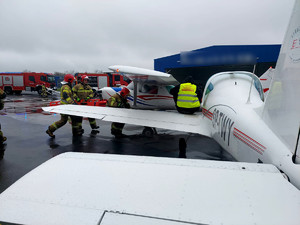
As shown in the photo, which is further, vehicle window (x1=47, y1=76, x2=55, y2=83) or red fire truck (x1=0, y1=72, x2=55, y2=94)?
vehicle window (x1=47, y1=76, x2=55, y2=83)

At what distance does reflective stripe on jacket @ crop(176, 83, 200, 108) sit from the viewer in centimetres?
554

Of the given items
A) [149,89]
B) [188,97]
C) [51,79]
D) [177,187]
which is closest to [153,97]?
[149,89]

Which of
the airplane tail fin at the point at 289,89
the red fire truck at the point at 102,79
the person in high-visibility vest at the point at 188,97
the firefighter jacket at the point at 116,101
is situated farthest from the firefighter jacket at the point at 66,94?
the red fire truck at the point at 102,79

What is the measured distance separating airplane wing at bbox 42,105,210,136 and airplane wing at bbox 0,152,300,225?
336 centimetres

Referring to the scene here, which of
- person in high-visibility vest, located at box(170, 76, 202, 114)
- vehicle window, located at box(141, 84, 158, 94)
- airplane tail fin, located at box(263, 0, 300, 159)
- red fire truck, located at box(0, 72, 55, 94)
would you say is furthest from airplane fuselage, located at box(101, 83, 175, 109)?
red fire truck, located at box(0, 72, 55, 94)

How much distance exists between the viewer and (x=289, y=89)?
1.87 metres

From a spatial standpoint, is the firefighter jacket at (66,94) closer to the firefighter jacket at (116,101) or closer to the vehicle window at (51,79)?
the firefighter jacket at (116,101)

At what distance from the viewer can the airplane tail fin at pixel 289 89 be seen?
1787 mm

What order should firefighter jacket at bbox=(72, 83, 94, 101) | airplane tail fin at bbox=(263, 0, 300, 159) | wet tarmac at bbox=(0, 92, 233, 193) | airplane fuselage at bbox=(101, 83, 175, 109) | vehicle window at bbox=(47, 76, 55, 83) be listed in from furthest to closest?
1. vehicle window at bbox=(47, 76, 55, 83)
2. airplane fuselage at bbox=(101, 83, 175, 109)
3. firefighter jacket at bbox=(72, 83, 94, 101)
4. wet tarmac at bbox=(0, 92, 233, 193)
5. airplane tail fin at bbox=(263, 0, 300, 159)

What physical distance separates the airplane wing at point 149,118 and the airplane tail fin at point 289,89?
271 centimetres

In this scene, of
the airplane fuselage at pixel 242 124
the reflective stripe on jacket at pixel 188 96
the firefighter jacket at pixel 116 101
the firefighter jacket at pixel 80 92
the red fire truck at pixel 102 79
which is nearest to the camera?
the airplane fuselage at pixel 242 124

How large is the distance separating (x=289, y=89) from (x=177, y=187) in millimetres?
1424

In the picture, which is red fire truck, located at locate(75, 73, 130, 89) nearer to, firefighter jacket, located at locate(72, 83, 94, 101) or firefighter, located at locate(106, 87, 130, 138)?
firefighter jacket, located at locate(72, 83, 94, 101)

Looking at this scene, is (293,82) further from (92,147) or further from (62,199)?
(92,147)
